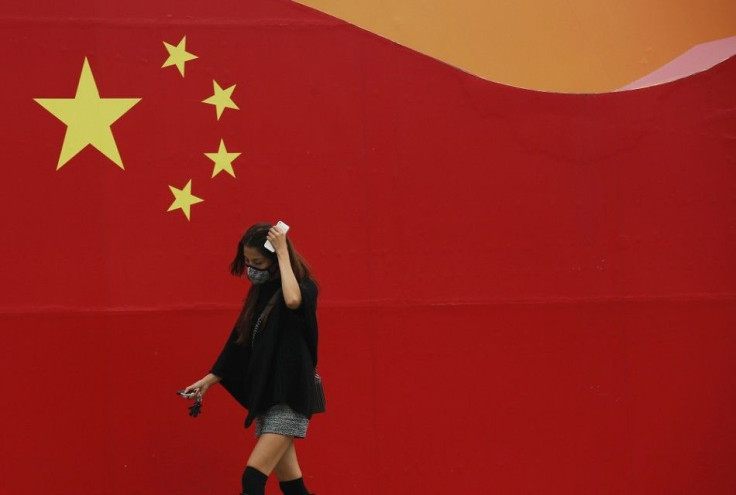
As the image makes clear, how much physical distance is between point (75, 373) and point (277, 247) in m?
1.62

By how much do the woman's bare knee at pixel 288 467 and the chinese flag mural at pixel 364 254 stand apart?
0.87 m

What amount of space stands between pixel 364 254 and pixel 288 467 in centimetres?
150

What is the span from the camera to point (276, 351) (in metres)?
5.62

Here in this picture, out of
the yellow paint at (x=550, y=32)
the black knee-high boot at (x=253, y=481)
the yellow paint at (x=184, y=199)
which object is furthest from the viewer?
the yellow paint at (x=550, y=32)

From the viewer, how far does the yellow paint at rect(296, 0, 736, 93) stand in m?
7.14

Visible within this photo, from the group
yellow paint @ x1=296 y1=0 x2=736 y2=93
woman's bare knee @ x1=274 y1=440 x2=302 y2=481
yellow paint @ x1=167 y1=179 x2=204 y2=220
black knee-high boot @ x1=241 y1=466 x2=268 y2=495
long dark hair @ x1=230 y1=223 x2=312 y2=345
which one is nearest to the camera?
black knee-high boot @ x1=241 y1=466 x2=268 y2=495

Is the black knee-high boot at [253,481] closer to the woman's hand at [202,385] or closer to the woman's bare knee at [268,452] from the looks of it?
the woman's bare knee at [268,452]

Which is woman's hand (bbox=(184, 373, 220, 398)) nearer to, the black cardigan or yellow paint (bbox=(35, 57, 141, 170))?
the black cardigan

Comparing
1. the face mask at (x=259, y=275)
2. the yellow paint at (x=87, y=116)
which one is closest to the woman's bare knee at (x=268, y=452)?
the face mask at (x=259, y=275)

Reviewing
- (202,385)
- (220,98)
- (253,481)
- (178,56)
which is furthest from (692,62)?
(253,481)

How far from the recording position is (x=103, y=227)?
6602 millimetres

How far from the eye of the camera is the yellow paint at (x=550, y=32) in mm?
7145

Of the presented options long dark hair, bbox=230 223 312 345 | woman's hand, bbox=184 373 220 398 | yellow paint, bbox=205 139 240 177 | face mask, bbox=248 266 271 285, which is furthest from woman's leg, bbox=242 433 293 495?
yellow paint, bbox=205 139 240 177

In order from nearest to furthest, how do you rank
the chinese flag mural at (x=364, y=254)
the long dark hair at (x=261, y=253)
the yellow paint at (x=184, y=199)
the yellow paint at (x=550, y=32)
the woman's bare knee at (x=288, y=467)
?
the long dark hair at (x=261, y=253)
the woman's bare knee at (x=288, y=467)
the chinese flag mural at (x=364, y=254)
the yellow paint at (x=184, y=199)
the yellow paint at (x=550, y=32)
